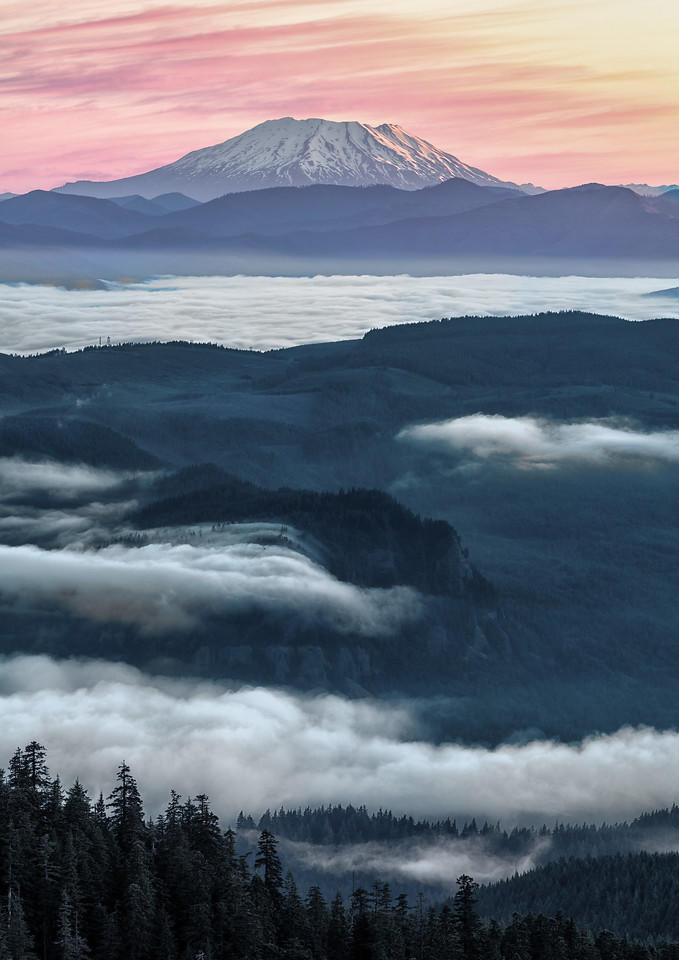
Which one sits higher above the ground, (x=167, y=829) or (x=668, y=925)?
(x=167, y=829)

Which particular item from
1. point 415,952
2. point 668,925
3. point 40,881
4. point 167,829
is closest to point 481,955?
point 415,952

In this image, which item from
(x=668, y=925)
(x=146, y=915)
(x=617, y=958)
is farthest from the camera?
(x=668, y=925)

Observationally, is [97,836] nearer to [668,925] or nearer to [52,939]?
[52,939]

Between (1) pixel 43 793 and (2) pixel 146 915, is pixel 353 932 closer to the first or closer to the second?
(2) pixel 146 915

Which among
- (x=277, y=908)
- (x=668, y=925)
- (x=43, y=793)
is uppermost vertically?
(x=43, y=793)

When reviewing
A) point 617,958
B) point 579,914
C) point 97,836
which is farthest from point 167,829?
point 579,914

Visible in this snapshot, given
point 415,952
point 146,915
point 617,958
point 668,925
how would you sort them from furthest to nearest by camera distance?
1. point 668,925
2. point 617,958
3. point 415,952
4. point 146,915

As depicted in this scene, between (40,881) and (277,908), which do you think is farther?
(277,908)
